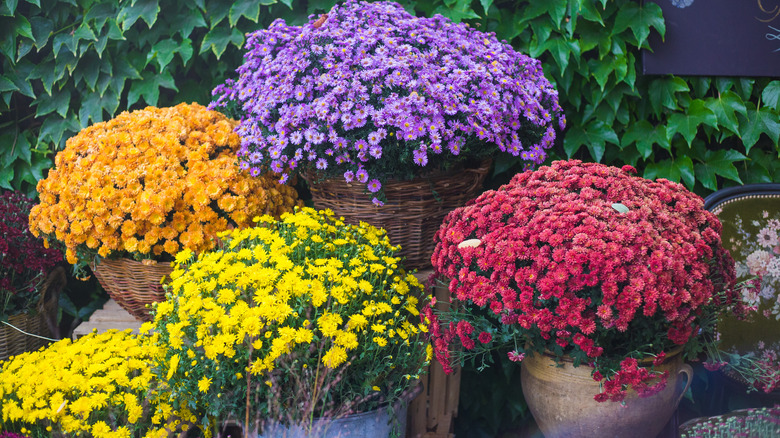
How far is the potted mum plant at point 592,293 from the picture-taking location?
1.33 meters

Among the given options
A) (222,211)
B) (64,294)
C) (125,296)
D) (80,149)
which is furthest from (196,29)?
(64,294)

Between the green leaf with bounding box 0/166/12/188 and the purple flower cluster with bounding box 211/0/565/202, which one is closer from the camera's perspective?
the purple flower cluster with bounding box 211/0/565/202

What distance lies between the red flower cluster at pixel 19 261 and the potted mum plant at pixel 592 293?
151cm

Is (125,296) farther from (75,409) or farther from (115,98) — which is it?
(115,98)

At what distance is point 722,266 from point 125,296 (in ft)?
6.10

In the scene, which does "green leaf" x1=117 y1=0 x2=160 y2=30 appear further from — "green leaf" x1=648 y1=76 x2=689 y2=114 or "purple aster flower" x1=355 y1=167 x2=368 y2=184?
"green leaf" x1=648 y1=76 x2=689 y2=114

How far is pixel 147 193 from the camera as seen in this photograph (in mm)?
1852

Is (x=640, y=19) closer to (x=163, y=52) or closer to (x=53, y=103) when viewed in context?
(x=163, y=52)

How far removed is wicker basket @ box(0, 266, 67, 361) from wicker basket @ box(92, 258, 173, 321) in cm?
38

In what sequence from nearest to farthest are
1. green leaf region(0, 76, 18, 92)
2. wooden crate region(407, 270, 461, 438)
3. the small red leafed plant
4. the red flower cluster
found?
the small red leafed plant
wooden crate region(407, 270, 461, 438)
the red flower cluster
green leaf region(0, 76, 18, 92)

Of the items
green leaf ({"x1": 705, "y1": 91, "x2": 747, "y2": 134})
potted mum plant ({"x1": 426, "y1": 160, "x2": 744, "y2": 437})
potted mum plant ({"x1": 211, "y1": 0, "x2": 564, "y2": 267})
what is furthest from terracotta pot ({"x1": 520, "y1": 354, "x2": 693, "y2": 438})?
green leaf ({"x1": 705, "y1": 91, "x2": 747, "y2": 134})

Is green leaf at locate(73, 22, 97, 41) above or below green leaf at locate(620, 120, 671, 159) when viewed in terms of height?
above

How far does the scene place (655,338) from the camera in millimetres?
1402

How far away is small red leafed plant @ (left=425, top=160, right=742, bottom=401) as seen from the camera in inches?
52.2
